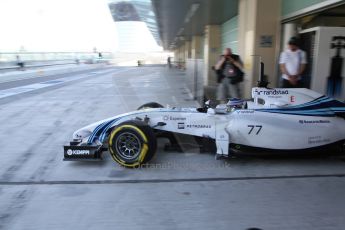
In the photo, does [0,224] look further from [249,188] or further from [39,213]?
[249,188]

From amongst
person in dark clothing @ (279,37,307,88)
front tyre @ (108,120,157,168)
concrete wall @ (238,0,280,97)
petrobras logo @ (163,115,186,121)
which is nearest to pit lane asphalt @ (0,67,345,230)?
front tyre @ (108,120,157,168)

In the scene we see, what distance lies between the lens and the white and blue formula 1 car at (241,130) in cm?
392

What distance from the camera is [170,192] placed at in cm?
330

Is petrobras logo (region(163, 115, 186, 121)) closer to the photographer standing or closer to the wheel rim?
the wheel rim

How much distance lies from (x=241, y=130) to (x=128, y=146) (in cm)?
136

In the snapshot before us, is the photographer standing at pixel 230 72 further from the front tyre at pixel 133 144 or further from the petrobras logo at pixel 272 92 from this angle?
the front tyre at pixel 133 144

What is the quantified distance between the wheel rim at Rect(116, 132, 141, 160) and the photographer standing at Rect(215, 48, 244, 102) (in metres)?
3.59

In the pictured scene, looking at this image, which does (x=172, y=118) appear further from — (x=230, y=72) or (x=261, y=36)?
(x=261, y=36)

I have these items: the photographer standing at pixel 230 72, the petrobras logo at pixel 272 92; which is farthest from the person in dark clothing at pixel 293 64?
the petrobras logo at pixel 272 92

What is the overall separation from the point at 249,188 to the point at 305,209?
60 centimetres

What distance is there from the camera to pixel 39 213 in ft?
9.49

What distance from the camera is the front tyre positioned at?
12.7 ft

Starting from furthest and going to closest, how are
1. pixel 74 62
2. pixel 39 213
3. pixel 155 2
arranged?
pixel 74 62 → pixel 155 2 → pixel 39 213

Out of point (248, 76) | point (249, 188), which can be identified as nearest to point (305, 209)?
point (249, 188)
